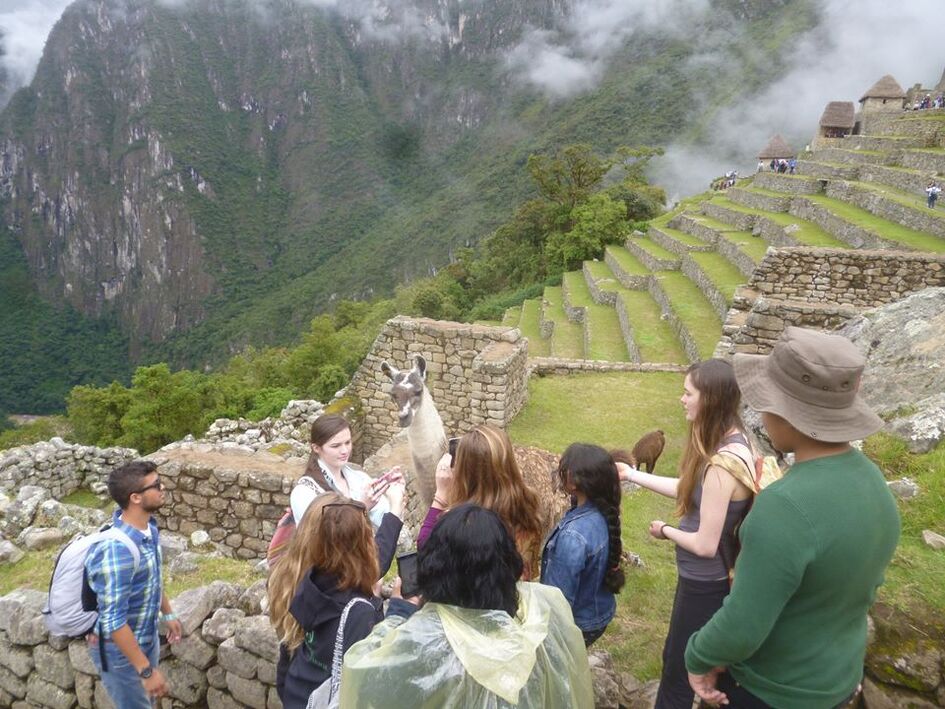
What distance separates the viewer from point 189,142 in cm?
14188

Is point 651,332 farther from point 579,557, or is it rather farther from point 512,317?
point 579,557

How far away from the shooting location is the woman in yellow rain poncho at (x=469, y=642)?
155 centimetres

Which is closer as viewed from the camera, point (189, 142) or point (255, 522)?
point (255, 522)

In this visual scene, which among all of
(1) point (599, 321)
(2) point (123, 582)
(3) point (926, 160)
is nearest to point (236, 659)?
(2) point (123, 582)

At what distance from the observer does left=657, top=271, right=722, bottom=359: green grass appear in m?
11.6

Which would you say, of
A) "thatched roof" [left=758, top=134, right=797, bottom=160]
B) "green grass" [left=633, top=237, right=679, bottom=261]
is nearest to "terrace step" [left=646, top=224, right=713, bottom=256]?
"green grass" [left=633, top=237, right=679, bottom=261]

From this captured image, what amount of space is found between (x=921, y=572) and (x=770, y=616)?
2.15 m

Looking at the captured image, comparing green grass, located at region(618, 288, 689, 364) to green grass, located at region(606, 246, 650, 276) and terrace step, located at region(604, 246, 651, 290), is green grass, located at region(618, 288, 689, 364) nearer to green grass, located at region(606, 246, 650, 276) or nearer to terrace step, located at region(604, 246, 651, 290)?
terrace step, located at region(604, 246, 651, 290)

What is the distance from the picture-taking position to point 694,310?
1348 cm

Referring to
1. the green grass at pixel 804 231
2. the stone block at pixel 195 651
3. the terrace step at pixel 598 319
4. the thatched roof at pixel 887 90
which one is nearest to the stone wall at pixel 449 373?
the stone block at pixel 195 651

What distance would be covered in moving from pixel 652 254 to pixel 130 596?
18.2 metres

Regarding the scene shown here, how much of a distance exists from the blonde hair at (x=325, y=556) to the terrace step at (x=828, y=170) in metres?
23.0

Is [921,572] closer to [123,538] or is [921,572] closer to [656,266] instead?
[123,538]

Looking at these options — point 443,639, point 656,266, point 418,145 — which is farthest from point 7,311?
point 443,639
